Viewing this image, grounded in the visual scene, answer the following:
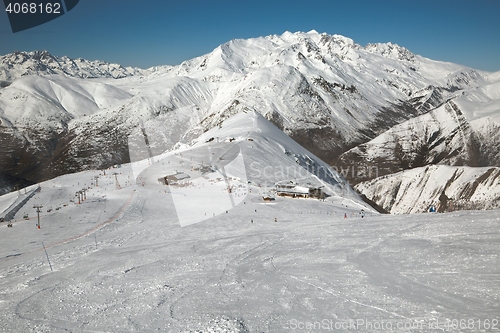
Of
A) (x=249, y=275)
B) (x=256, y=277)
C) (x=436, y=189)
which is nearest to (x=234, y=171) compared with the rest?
(x=249, y=275)

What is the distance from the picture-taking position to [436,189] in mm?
124875

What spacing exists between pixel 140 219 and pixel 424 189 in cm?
12776

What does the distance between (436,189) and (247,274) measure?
13094 cm

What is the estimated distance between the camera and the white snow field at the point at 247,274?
42.1ft

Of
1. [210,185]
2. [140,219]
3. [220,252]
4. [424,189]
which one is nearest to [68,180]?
[210,185]

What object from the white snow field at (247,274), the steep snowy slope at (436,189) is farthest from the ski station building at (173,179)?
the steep snowy slope at (436,189)

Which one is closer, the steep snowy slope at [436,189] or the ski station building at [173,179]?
the ski station building at [173,179]

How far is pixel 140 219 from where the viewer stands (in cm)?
3769

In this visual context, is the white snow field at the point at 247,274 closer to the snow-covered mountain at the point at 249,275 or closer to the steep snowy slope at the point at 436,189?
the snow-covered mountain at the point at 249,275

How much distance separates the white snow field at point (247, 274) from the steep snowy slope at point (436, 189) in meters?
83.9

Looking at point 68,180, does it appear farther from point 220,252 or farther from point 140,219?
point 220,252

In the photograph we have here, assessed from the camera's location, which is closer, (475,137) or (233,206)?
(233,206)

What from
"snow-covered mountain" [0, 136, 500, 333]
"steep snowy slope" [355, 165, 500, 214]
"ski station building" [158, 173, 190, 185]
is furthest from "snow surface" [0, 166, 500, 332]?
"steep snowy slope" [355, 165, 500, 214]

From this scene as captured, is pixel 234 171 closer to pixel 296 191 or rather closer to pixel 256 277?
pixel 296 191
